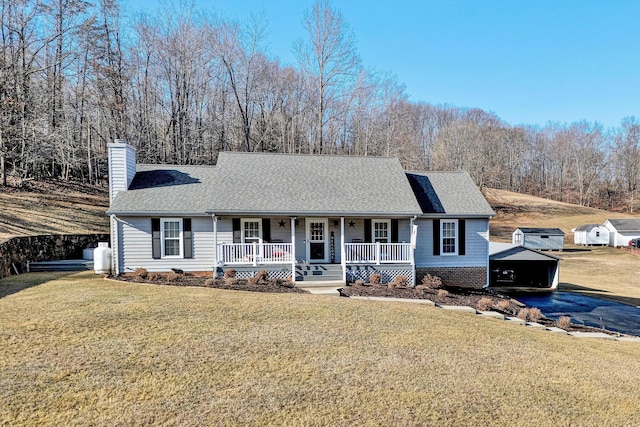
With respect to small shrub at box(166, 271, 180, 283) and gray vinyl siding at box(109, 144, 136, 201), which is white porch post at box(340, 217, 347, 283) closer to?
small shrub at box(166, 271, 180, 283)

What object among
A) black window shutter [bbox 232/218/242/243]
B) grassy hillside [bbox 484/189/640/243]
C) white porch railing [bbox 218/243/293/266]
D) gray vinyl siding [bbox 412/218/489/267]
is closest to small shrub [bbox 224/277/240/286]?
white porch railing [bbox 218/243/293/266]

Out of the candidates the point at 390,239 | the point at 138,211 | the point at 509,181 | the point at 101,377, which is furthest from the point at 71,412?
the point at 509,181

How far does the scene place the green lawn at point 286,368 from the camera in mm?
4621

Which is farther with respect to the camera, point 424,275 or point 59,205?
point 59,205

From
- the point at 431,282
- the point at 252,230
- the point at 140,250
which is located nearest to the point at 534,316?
the point at 431,282

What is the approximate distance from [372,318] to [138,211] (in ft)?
34.4

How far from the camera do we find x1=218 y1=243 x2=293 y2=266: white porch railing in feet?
47.6

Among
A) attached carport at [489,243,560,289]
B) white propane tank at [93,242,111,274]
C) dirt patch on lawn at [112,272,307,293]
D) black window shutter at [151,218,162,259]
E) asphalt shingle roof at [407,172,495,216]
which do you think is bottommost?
attached carport at [489,243,560,289]

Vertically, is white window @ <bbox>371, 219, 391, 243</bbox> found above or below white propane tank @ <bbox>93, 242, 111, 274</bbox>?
above

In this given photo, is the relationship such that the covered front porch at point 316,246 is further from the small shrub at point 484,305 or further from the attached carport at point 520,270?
the attached carport at point 520,270

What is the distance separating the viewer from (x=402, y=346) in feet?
23.5

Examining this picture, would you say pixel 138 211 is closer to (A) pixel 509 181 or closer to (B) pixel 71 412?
(B) pixel 71 412

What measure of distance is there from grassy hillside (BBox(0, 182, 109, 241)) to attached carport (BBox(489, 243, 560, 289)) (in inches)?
938

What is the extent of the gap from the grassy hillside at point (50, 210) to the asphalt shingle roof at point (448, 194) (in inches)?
760
